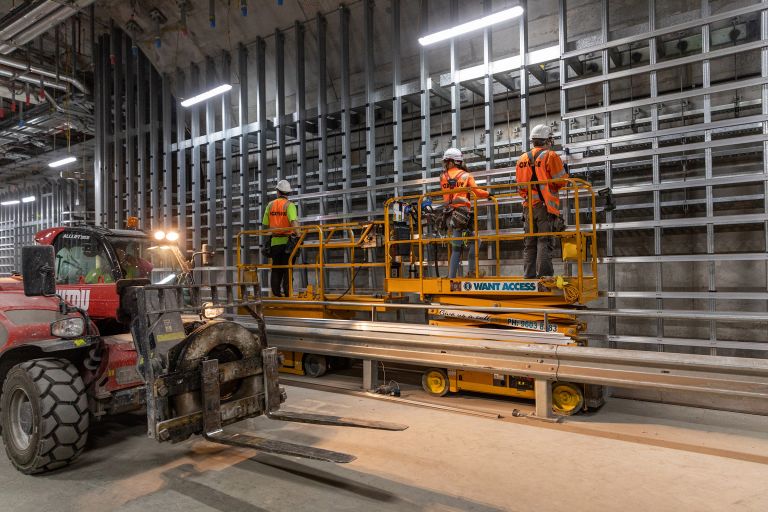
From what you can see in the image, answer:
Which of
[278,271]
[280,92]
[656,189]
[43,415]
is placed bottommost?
[43,415]

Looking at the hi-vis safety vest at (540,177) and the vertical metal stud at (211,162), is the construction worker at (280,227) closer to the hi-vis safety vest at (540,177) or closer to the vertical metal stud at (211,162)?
the vertical metal stud at (211,162)

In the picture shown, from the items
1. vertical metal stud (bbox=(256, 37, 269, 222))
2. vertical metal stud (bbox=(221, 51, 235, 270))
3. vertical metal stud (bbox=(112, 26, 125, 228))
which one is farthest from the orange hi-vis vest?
vertical metal stud (bbox=(112, 26, 125, 228))

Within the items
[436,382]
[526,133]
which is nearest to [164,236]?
[436,382]

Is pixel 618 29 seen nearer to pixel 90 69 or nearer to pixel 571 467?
pixel 571 467

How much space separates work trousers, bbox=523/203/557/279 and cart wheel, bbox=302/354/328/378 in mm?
3191

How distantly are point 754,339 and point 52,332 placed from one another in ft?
26.2

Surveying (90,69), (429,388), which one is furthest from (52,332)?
(90,69)

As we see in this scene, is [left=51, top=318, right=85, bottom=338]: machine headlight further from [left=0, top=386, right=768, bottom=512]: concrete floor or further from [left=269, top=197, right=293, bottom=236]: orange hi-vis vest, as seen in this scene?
[left=269, top=197, right=293, bottom=236]: orange hi-vis vest

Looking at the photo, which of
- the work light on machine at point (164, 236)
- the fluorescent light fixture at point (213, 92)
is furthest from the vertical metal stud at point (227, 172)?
the work light on machine at point (164, 236)

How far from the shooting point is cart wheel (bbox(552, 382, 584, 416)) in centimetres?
529

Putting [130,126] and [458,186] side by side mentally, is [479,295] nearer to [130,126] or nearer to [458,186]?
[458,186]

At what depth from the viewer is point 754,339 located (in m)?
6.37

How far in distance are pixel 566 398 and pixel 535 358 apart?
778mm

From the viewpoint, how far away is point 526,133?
7.63m
